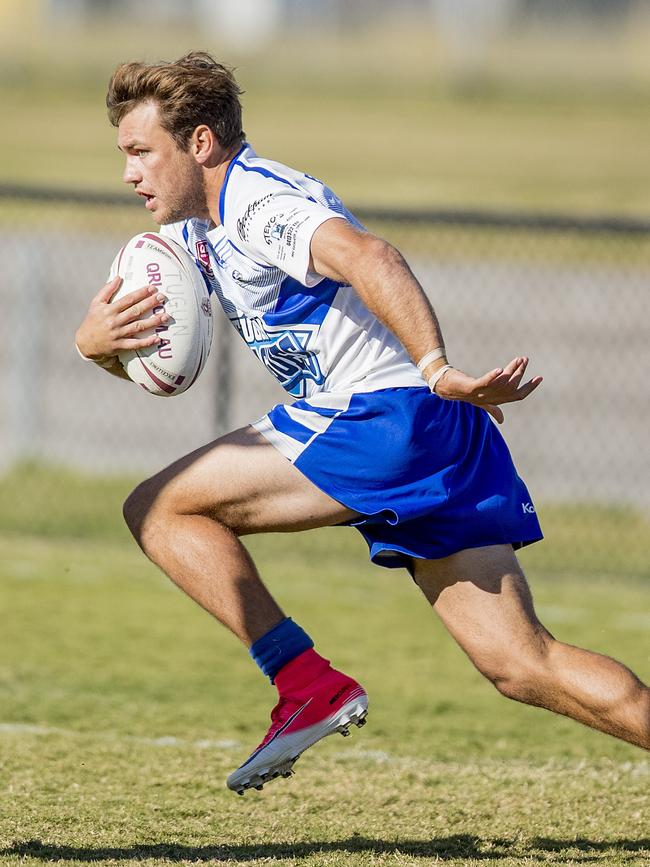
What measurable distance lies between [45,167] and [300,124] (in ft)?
27.4

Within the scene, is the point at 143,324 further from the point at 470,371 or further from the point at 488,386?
the point at 470,371

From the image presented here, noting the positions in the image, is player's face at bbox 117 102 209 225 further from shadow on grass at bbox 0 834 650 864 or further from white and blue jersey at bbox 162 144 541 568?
shadow on grass at bbox 0 834 650 864

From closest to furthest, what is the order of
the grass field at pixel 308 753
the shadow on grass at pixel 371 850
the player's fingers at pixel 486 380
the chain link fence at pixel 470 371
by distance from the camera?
the player's fingers at pixel 486 380
the shadow on grass at pixel 371 850
the grass field at pixel 308 753
the chain link fence at pixel 470 371

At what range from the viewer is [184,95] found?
4.04m

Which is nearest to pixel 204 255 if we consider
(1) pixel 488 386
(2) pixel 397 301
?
(2) pixel 397 301

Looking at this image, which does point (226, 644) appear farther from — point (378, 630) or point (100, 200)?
point (100, 200)

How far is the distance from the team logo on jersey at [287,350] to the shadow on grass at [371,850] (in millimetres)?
1240

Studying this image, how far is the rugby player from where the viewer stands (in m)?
3.98

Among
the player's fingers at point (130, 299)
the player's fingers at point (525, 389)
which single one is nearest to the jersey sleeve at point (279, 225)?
the player's fingers at point (130, 299)

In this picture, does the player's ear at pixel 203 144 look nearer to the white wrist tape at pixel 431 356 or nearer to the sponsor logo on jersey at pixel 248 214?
the sponsor logo on jersey at pixel 248 214

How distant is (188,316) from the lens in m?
4.18

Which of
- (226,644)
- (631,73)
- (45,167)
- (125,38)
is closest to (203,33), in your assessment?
(125,38)

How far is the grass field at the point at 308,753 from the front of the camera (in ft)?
13.7

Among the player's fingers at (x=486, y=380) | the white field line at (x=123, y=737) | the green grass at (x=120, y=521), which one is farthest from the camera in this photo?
the green grass at (x=120, y=521)
